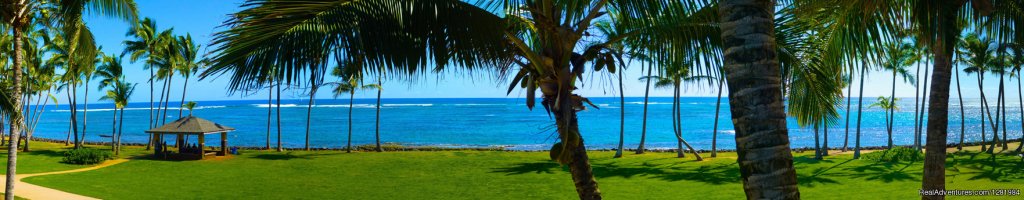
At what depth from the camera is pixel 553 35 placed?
5.25 m

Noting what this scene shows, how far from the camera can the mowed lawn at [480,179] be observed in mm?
16594

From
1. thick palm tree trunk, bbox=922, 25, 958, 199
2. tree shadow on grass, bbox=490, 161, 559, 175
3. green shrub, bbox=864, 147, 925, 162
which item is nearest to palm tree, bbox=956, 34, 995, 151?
green shrub, bbox=864, 147, 925, 162

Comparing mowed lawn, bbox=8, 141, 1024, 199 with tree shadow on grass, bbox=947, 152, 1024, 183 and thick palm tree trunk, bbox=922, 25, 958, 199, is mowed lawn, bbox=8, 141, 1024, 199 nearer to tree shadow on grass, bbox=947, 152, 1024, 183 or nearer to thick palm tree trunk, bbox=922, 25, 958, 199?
tree shadow on grass, bbox=947, 152, 1024, 183

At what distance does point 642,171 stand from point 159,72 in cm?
2801

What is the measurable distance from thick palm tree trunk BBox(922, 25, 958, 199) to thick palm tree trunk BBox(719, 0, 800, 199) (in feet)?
15.7

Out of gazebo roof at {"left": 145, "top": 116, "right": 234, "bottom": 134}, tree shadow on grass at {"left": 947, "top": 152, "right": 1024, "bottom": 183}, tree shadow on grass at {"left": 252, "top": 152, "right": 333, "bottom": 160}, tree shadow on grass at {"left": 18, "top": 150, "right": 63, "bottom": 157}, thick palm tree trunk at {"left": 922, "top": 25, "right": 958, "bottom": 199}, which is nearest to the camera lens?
thick palm tree trunk at {"left": 922, "top": 25, "right": 958, "bottom": 199}

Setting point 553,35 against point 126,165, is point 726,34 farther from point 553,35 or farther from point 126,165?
point 126,165

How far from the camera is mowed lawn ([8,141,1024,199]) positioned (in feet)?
54.4

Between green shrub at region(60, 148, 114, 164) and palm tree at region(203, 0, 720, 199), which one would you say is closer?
palm tree at region(203, 0, 720, 199)

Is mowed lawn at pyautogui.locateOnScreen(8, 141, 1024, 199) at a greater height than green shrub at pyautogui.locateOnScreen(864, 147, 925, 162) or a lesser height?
lesser

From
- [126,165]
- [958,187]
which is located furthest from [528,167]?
[126,165]

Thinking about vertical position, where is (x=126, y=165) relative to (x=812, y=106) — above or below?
below

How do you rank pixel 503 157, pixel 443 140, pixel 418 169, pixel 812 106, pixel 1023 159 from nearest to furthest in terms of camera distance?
pixel 812 106, pixel 1023 159, pixel 418 169, pixel 503 157, pixel 443 140

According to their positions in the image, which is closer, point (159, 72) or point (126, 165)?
point (126, 165)
